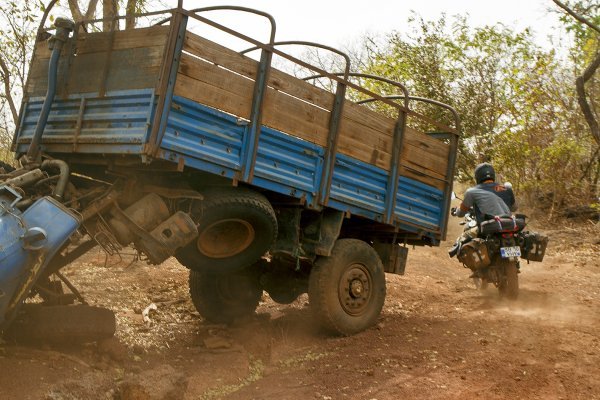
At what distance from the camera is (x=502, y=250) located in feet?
23.8

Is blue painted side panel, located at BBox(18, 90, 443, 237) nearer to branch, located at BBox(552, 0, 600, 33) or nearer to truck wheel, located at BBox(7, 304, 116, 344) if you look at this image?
truck wheel, located at BBox(7, 304, 116, 344)

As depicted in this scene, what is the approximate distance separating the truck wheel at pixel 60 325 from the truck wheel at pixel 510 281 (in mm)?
4435

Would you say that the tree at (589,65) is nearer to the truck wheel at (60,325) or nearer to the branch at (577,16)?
the branch at (577,16)

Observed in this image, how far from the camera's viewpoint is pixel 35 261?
13.4 feet

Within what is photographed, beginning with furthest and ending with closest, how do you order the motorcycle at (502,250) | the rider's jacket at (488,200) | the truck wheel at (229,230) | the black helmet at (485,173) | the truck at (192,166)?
the black helmet at (485,173) → the rider's jacket at (488,200) → the motorcycle at (502,250) → the truck wheel at (229,230) → the truck at (192,166)

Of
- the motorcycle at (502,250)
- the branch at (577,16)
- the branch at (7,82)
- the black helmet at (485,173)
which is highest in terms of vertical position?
the branch at (577,16)

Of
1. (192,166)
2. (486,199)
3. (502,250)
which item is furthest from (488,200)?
(192,166)

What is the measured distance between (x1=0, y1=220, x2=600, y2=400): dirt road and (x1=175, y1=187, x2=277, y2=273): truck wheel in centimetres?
67

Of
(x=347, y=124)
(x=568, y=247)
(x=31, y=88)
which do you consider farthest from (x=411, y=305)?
(x=568, y=247)

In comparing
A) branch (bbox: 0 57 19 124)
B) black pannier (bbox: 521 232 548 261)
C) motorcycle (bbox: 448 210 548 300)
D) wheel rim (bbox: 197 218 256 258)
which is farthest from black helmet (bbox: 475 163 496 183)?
branch (bbox: 0 57 19 124)

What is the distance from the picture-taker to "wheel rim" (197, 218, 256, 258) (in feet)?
17.4

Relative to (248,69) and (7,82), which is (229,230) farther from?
(7,82)

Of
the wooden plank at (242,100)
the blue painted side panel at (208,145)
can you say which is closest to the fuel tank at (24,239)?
the blue painted side panel at (208,145)

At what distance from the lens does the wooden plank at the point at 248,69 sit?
4.74 meters
